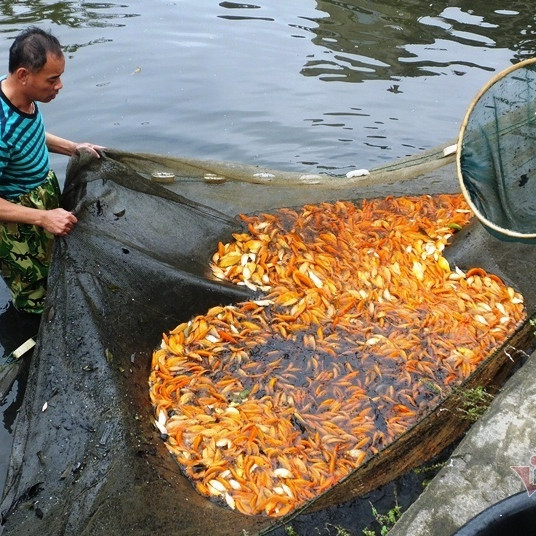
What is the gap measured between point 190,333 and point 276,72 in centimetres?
523

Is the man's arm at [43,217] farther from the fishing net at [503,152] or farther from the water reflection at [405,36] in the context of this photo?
the water reflection at [405,36]

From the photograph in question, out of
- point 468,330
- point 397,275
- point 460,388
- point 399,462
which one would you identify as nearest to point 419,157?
point 397,275

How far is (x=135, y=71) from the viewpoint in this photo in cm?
811

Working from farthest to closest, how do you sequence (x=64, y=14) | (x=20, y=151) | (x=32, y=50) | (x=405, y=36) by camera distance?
(x=64, y=14) → (x=405, y=36) → (x=20, y=151) → (x=32, y=50)

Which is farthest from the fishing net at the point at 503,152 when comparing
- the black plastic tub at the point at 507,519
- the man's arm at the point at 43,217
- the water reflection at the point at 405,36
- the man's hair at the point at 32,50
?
the water reflection at the point at 405,36

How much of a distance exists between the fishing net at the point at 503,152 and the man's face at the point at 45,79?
91.5 inches

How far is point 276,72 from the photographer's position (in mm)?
8172

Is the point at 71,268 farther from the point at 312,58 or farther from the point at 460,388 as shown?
the point at 312,58

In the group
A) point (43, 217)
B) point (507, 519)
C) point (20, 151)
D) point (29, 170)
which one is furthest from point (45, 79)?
point (507, 519)

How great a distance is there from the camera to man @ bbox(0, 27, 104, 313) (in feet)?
11.3

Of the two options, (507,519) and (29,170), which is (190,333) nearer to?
(29,170)

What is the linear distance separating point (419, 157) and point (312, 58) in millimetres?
4058

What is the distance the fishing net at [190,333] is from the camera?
2816 mm

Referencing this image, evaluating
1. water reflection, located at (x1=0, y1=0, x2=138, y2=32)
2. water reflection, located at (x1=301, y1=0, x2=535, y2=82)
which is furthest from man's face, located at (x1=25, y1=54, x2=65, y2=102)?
water reflection, located at (x1=0, y1=0, x2=138, y2=32)
